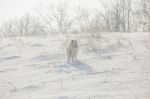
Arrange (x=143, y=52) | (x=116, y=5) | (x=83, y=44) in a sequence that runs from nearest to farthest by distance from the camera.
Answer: (x=143, y=52), (x=83, y=44), (x=116, y=5)

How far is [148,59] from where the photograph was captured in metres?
9.69

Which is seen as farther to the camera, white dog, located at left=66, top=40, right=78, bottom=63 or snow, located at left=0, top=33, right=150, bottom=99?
white dog, located at left=66, top=40, right=78, bottom=63

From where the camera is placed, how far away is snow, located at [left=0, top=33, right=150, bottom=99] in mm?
7652

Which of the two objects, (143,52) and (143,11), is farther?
(143,11)

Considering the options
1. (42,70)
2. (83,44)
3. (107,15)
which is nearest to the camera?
(42,70)

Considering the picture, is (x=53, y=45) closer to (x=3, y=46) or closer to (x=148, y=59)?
(x=3, y=46)

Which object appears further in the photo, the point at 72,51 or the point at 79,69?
the point at 72,51

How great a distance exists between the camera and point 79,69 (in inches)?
371

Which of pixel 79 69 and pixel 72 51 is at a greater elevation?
pixel 72 51

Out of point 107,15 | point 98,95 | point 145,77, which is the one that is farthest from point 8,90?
point 107,15

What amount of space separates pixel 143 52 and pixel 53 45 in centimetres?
328

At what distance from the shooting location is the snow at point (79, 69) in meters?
7.65

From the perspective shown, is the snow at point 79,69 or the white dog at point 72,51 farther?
the white dog at point 72,51

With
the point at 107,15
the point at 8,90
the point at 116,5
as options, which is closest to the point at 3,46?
the point at 8,90
